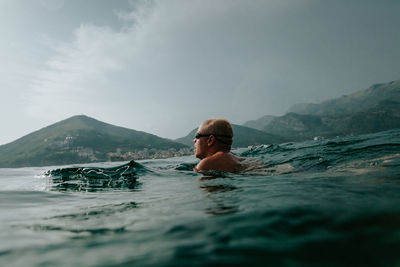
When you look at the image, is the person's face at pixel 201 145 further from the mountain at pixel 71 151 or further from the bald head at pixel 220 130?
the mountain at pixel 71 151

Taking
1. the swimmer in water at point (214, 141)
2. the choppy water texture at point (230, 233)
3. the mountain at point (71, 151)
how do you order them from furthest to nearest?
the mountain at point (71, 151) < the swimmer in water at point (214, 141) < the choppy water texture at point (230, 233)

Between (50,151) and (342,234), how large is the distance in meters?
197

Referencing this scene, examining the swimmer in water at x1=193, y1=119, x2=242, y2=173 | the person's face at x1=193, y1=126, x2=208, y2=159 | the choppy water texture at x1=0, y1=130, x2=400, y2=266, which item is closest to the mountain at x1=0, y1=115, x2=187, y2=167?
the person's face at x1=193, y1=126, x2=208, y2=159

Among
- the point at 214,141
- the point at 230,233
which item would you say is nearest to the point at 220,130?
the point at 214,141

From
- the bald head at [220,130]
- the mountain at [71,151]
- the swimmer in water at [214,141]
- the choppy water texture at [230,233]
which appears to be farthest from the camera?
the mountain at [71,151]

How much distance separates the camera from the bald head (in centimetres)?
739

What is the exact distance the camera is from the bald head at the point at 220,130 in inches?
291

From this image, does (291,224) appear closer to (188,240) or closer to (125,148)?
(188,240)

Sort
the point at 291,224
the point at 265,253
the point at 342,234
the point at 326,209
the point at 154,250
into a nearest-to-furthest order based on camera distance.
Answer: the point at 265,253
the point at 342,234
the point at 154,250
the point at 291,224
the point at 326,209

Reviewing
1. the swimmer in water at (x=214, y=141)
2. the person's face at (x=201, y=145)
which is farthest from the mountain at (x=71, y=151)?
the swimmer in water at (x=214, y=141)

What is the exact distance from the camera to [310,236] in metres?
1.60

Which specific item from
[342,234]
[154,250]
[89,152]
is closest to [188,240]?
[154,250]

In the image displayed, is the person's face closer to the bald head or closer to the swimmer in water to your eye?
the swimmer in water

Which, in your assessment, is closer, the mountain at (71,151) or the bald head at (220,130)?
the bald head at (220,130)
